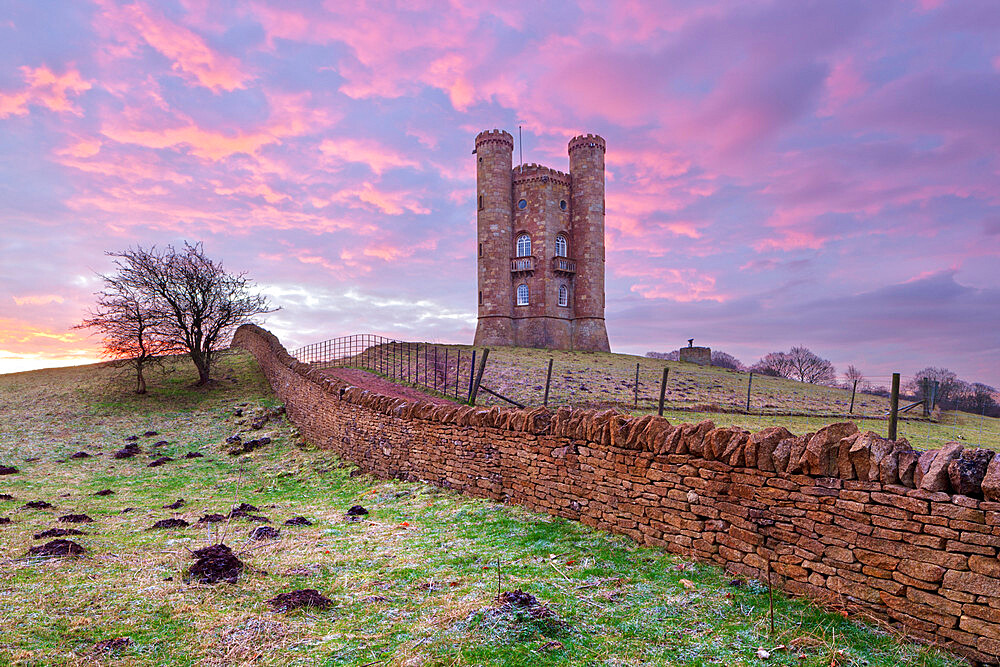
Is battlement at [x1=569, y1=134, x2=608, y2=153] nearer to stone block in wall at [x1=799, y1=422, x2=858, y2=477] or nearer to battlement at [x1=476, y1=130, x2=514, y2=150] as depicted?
battlement at [x1=476, y1=130, x2=514, y2=150]

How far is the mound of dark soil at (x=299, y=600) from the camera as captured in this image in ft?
15.4

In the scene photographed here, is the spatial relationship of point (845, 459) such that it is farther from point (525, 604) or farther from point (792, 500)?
point (525, 604)

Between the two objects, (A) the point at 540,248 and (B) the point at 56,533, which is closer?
(B) the point at 56,533

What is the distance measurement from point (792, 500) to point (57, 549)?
8.41 metres

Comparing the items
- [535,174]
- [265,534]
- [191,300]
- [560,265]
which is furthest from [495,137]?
[265,534]

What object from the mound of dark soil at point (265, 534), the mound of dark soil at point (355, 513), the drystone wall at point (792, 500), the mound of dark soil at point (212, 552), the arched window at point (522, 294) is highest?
the arched window at point (522, 294)

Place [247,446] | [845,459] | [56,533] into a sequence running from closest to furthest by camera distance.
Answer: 1. [845,459]
2. [56,533]
3. [247,446]

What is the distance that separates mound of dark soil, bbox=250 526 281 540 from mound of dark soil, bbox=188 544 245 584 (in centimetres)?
118

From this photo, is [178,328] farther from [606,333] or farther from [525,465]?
[606,333]

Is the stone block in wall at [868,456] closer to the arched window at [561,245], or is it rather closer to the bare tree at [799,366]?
the arched window at [561,245]

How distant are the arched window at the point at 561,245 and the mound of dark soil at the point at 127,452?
36.6 metres

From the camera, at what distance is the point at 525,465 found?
7.76 m

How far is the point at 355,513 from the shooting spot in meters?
8.55

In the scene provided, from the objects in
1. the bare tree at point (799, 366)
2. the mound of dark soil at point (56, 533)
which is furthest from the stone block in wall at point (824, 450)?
the bare tree at point (799, 366)
